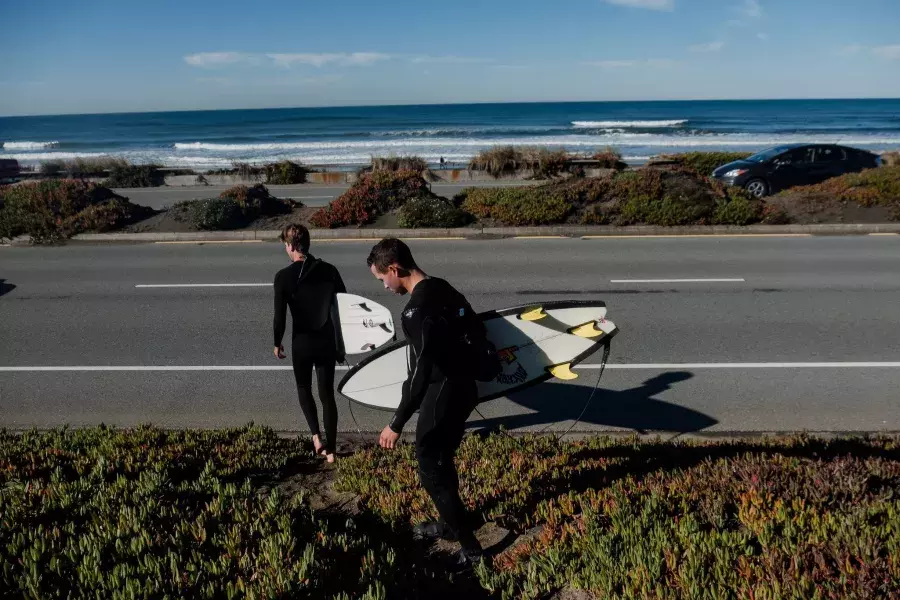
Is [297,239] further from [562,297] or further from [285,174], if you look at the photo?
[285,174]

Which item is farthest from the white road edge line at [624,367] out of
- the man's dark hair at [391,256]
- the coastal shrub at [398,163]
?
the coastal shrub at [398,163]

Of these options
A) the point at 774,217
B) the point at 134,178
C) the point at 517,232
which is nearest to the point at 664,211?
the point at 774,217

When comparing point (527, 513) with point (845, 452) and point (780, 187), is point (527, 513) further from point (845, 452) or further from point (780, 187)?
point (780, 187)

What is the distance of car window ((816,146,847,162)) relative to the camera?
22.4m

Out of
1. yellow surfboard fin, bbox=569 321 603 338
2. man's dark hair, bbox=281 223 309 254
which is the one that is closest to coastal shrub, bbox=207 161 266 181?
man's dark hair, bbox=281 223 309 254

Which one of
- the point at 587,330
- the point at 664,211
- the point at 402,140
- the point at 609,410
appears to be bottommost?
the point at 609,410

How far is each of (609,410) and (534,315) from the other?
7.85 feet

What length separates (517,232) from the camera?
17.2 meters

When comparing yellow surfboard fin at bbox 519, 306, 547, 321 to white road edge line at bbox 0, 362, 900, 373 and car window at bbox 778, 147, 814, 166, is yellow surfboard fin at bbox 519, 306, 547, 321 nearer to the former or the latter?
white road edge line at bbox 0, 362, 900, 373

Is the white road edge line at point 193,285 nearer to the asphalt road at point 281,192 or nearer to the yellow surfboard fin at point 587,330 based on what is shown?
the yellow surfboard fin at point 587,330

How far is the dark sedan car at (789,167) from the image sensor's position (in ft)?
71.1

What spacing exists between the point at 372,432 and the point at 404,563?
270cm

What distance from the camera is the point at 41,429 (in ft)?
21.8

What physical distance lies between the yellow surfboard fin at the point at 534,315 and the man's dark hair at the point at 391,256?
1.21 meters
